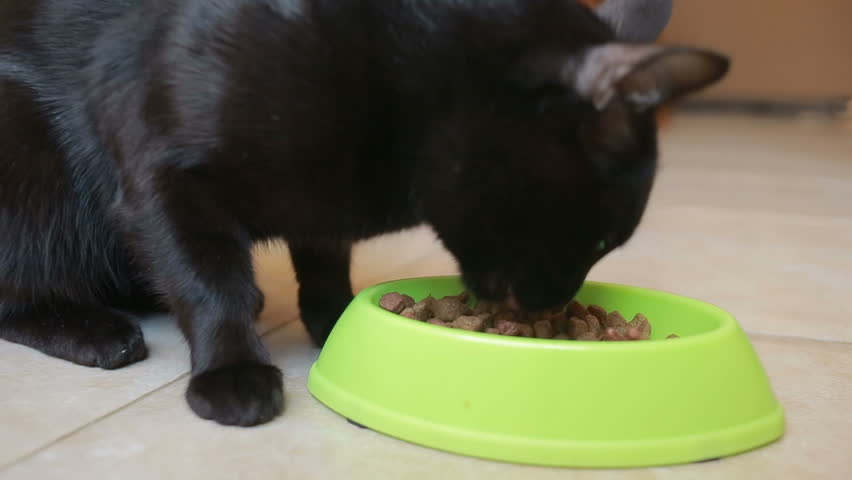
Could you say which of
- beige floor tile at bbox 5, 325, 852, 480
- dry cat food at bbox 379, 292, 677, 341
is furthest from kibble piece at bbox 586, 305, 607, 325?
beige floor tile at bbox 5, 325, 852, 480

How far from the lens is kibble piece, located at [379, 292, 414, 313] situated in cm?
109

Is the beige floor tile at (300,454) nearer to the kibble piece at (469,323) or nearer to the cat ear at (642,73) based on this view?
the kibble piece at (469,323)

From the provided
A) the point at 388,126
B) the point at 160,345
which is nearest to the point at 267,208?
the point at 388,126

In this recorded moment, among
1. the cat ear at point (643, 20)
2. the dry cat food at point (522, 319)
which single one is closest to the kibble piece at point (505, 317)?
the dry cat food at point (522, 319)

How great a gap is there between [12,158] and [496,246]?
65 centimetres

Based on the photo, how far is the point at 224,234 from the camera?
1037 mm

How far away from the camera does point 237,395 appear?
0.95 m

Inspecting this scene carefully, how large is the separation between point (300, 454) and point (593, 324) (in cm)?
43

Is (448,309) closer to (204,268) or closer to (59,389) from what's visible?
(204,268)

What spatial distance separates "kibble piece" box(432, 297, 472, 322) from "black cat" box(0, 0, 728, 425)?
0.07m

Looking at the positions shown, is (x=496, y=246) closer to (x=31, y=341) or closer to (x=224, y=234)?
(x=224, y=234)

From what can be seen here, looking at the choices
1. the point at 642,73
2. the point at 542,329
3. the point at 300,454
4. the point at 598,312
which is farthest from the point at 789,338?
the point at 300,454

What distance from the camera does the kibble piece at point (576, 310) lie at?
3.81 ft

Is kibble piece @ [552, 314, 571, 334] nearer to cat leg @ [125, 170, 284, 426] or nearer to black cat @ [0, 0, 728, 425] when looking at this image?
black cat @ [0, 0, 728, 425]
